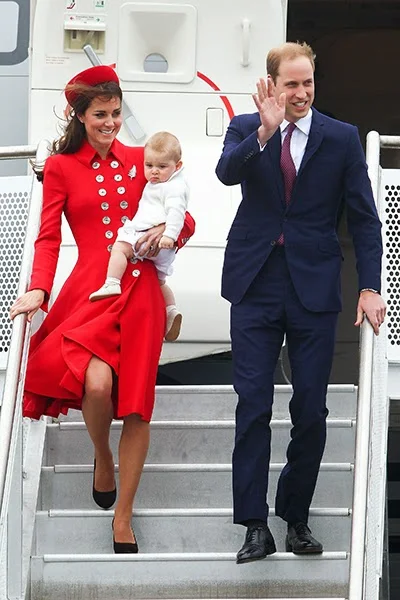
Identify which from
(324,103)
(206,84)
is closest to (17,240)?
(206,84)

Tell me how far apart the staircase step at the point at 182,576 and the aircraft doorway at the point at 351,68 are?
18.7 ft

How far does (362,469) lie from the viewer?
388cm

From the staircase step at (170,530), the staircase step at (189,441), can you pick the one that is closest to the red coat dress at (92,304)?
the staircase step at (170,530)

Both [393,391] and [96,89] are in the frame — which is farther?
[393,391]

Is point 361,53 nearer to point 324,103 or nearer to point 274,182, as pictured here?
point 324,103

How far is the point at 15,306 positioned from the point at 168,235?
1.62 feet

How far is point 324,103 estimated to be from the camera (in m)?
10.4

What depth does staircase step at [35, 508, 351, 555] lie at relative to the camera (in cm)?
461

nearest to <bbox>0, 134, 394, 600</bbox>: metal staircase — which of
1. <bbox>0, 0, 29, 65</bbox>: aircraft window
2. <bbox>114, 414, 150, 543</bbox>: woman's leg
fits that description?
<bbox>114, 414, 150, 543</bbox>: woman's leg

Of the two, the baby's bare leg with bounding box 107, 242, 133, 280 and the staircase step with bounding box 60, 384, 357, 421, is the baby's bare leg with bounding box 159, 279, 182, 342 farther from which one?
the staircase step with bounding box 60, 384, 357, 421

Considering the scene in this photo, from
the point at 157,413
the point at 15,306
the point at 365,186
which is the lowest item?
the point at 157,413

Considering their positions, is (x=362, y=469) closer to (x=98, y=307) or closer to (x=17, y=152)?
(x=98, y=307)

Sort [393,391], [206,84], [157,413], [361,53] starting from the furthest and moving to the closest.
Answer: [361,53], [206,84], [157,413], [393,391]

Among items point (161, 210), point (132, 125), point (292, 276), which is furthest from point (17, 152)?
point (132, 125)
